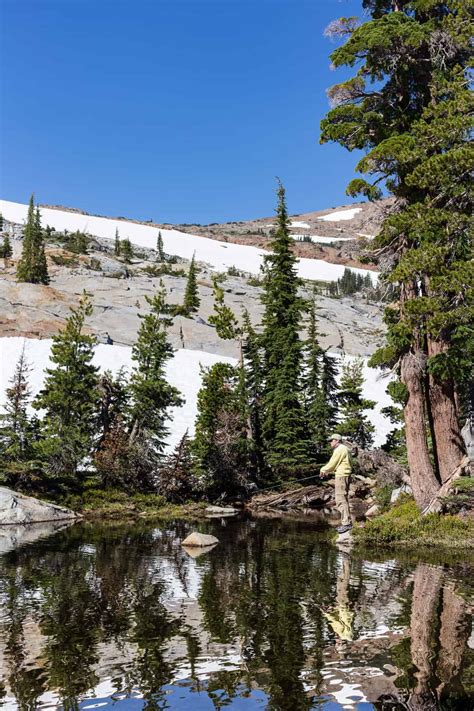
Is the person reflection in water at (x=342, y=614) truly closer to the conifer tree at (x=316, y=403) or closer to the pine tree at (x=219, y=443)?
the pine tree at (x=219, y=443)

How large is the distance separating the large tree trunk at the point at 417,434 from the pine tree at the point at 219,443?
14682mm

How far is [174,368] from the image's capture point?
47906mm

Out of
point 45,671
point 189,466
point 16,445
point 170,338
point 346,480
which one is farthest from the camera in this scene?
point 170,338

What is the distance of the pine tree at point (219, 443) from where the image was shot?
28.1 meters

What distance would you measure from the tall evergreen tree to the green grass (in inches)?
24.0

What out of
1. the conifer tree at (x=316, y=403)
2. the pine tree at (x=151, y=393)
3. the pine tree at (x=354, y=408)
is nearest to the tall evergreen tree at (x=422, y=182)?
the pine tree at (x=151, y=393)

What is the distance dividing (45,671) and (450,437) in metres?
11.6

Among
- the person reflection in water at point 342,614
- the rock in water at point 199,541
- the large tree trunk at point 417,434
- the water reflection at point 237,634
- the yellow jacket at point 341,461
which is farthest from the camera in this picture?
the large tree trunk at point 417,434

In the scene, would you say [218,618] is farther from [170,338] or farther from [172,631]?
[170,338]

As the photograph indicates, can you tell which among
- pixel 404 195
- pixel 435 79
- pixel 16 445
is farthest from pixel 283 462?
pixel 435 79

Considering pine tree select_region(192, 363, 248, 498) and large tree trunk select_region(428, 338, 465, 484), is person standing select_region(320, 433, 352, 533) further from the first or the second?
pine tree select_region(192, 363, 248, 498)

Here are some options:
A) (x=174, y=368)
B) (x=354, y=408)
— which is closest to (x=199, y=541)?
(x=354, y=408)

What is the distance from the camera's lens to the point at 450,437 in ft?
46.7

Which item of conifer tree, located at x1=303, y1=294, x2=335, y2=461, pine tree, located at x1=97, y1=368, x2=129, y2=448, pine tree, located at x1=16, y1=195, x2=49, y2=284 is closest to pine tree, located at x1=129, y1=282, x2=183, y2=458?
pine tree, located at x1=97, y1=368, x2=129, y2=448
